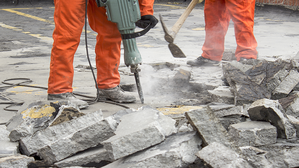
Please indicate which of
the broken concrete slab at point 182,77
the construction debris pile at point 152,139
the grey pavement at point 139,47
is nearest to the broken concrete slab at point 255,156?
the construction debris pile at point 152,139

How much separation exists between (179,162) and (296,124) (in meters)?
0.88

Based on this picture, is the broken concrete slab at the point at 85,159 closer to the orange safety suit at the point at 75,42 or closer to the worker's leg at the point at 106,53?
the orange safety suit at the point at 75,42

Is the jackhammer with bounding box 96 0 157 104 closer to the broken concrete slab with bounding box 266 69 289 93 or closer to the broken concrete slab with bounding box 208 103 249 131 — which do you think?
the broken concrete slab with bounding box 208 103 249 131

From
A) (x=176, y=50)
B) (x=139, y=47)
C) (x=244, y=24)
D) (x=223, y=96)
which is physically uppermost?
(x=244, y=24)

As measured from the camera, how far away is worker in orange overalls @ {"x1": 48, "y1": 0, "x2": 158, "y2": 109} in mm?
2588

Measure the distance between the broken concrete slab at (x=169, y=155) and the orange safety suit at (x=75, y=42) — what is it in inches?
48.9

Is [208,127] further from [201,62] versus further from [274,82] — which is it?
[201,62]

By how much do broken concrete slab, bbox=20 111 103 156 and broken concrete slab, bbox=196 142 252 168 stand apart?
0.69 metres

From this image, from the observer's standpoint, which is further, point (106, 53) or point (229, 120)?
point (106, 53)

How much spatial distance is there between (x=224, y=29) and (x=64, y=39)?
8.23 ft

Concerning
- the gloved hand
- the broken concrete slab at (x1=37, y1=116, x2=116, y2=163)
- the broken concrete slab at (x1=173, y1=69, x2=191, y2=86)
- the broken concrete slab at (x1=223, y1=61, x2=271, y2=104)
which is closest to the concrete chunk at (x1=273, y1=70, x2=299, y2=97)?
the broken concrete slab at (x1=223, y1=61, x2=271, y2=104)

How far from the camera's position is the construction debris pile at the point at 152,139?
1.64m

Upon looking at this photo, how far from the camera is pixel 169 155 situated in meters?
1.60

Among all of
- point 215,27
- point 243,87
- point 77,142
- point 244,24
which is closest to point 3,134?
point 77,142
